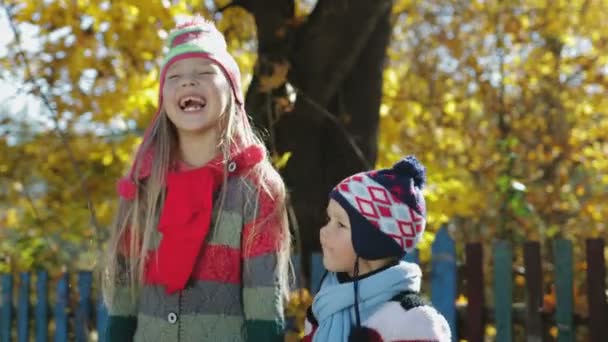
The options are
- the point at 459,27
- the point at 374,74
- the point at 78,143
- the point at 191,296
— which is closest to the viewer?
the point at 191,296

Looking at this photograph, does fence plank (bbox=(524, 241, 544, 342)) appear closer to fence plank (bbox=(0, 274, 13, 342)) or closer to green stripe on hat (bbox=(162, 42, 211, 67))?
green stripe on hat (bbox=(162, 42, 211, 67))

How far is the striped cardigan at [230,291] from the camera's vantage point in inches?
99.0

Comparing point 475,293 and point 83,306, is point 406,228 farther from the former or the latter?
point 83,306

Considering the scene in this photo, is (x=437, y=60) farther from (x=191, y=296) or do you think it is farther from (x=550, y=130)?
(x=191, y=296)

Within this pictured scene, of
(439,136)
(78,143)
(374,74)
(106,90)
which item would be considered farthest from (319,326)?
(439,136)

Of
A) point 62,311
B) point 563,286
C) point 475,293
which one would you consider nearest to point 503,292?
point 475,293

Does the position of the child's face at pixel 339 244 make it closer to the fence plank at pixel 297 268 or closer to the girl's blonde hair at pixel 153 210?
the girl's blonde hair at pixel 153 210

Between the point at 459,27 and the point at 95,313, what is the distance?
4410mm

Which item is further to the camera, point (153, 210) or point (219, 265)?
point (153, 210)

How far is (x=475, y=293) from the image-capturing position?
3695 mm

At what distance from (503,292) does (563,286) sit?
0.24 m

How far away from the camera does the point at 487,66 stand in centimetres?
752

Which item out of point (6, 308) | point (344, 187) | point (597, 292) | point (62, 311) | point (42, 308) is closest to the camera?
point (344, 187)

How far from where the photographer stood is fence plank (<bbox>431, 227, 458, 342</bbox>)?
12.0ft
